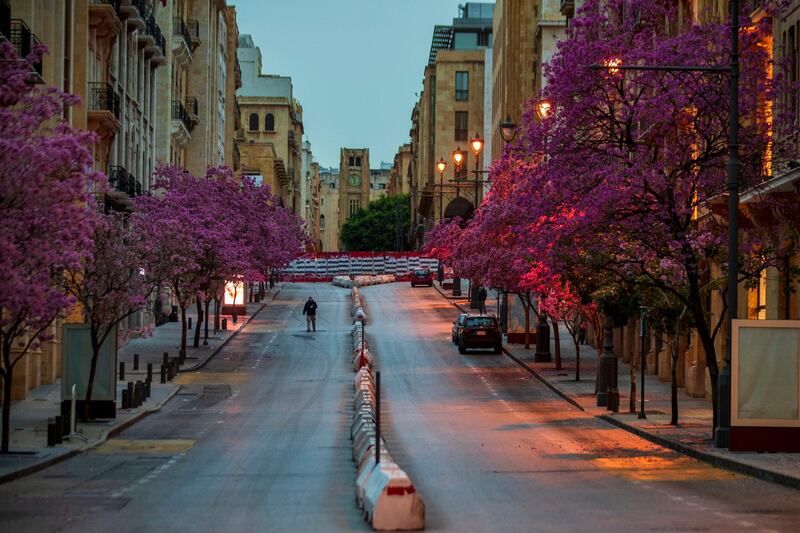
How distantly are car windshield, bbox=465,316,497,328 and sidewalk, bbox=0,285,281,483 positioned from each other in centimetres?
1022

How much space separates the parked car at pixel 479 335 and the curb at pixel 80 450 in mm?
19382

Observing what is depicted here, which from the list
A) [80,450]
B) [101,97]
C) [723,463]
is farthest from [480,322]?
[723,463]

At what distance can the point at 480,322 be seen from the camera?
A: 188 ft

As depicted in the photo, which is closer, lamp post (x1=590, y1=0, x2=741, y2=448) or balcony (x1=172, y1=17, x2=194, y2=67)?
lamp post (x1=590, y1=0, x2=741, y2=448)

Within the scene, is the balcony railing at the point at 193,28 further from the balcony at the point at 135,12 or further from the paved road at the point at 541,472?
the paved road at the point at 541,472

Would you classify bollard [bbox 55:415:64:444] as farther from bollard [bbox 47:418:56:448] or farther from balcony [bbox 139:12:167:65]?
balcony [bbox 139:12:167:65]

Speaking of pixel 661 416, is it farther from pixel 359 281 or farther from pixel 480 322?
pixel 359 281

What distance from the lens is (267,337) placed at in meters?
64.9

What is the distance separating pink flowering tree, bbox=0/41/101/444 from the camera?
20.7 metres

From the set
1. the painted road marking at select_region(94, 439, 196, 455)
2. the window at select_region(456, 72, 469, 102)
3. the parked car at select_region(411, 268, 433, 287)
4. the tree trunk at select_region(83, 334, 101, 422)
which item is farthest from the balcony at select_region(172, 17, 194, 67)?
the window at select_region(456, 72, 469, 102)

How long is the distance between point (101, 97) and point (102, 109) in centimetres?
50

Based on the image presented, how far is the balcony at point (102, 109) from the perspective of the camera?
50772mm

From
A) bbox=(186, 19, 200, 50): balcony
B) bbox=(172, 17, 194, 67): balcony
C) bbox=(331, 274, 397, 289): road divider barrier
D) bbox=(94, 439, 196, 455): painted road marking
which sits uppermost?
bbox=(186, 19, 200, 50): balcony

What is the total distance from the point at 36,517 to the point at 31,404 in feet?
61.8
